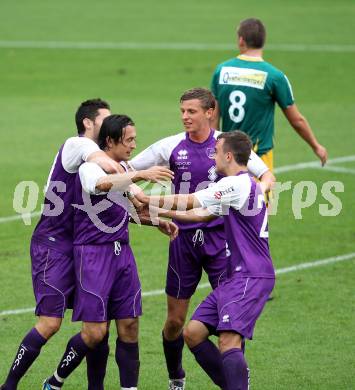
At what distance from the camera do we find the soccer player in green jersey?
1153 cm

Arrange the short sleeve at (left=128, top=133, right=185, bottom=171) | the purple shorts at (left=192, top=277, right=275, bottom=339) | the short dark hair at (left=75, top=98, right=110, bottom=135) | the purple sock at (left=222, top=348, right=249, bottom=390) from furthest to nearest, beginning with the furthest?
the short sleeve at (left=128, top=133, right=185, bottom=171) < the short dark hair at (left=75, top=98, right=110, bottom=135) < the purple shorts at (left=192, top=277, right=275, bottom=339) < the purple sock at (left=222, top=348, right=249, bottom=390)

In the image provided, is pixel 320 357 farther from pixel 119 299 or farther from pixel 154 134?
pixel 154 134

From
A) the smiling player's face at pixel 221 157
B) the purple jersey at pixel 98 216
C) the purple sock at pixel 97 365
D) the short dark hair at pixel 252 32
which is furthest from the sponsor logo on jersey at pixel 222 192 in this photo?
the short dark hair at pixel 252 32

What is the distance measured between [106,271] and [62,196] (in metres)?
0.70

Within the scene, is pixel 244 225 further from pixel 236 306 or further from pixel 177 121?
pixel 177 121

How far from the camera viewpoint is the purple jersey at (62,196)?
27.1ft

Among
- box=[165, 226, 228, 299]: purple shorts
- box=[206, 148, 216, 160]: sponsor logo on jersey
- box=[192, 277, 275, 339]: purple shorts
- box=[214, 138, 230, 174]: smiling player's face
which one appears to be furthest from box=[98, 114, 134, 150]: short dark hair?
box=[192, 277, 275, 339]: purple shorts

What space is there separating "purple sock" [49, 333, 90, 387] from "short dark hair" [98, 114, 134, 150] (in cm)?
158

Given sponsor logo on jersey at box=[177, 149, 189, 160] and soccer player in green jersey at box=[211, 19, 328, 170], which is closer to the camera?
sponsor logo on jersey at box=[177, 149, 189, 160]

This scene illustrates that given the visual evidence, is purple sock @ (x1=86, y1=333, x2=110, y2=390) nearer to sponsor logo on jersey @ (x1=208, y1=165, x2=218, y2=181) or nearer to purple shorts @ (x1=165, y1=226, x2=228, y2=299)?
purple shorts @ (x1=165, y1=226, x2=228, y2=299)

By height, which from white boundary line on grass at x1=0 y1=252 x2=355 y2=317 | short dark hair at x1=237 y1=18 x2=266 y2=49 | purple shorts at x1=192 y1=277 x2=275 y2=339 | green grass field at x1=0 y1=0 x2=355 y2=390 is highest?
short dark hair at x1=237 y1=18 x2=266 y2=49

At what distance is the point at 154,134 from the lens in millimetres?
18984

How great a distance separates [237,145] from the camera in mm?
8188

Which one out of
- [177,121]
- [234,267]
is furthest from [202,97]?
[177,121]
